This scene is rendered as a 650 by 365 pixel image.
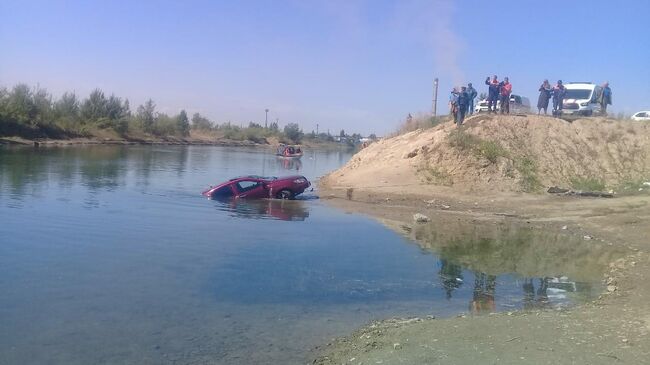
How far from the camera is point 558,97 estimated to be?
32938mm

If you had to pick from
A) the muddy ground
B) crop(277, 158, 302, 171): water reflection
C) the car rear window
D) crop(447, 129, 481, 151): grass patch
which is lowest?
the muddy ground

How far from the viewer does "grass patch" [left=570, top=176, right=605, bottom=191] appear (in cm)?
2895

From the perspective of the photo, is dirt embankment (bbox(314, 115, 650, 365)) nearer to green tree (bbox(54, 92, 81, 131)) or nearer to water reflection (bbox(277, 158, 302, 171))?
water reflection (bbox(277, 158, 302, 171))

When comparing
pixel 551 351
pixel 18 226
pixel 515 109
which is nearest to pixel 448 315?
pixel 551 351

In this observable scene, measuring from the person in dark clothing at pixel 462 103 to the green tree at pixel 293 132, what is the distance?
4616 inches

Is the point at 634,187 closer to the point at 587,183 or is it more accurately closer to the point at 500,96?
the point at 587,183

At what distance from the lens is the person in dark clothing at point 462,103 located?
102 ft

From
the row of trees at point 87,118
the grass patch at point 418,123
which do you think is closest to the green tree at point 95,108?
the row of trees at point 87,118

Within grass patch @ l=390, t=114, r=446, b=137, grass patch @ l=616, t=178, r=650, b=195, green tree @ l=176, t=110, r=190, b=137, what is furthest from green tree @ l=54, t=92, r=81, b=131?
grass patch @ l=616, t=178, r=650, b=195

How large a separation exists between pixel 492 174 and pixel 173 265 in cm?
1901

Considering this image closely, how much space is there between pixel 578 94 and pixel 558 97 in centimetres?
506

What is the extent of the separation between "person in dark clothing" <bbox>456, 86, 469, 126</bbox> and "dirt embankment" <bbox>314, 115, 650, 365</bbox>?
0.66 meters

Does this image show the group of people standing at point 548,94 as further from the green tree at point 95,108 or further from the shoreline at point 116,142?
the green tree at point 95,108

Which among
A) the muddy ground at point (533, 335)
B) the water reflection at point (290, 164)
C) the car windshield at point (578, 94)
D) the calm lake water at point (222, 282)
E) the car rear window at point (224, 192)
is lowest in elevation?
the calm lake water at point (222, 282)
